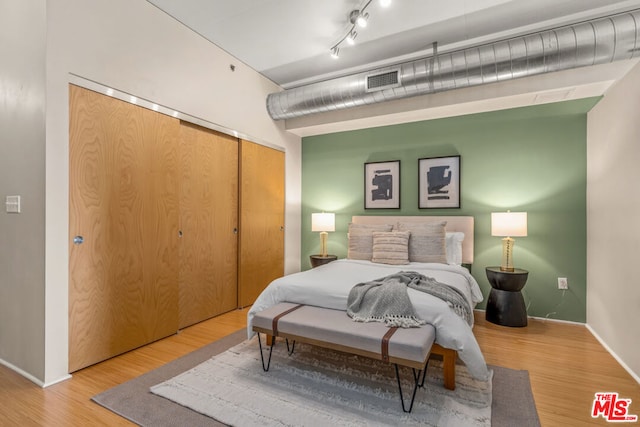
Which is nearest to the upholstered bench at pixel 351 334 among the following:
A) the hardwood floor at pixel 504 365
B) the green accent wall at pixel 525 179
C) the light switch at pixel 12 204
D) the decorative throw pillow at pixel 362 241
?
the hardwood floor at pixel 504 365

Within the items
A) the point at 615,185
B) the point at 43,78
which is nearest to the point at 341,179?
the point at 615,185

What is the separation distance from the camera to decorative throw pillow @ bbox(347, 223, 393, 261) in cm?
364

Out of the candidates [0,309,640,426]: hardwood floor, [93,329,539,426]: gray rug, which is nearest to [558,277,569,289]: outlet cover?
[0,309,640,426]: hardwood floor

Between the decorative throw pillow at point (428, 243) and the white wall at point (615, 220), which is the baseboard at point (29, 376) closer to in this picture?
the decorative throw pillow at point (428, 243)

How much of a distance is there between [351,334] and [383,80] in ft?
8.72

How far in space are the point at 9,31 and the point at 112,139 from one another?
1.03 m

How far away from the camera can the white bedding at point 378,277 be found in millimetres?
1893

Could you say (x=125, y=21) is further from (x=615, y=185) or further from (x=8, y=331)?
(x=615, y=185)

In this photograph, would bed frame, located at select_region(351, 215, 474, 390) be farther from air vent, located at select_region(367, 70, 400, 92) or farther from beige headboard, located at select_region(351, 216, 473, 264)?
air vent, located at select_region(367, 70, 400, 92)

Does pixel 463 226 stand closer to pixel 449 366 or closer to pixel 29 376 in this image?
pixel 449 366

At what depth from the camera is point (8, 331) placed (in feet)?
7.55

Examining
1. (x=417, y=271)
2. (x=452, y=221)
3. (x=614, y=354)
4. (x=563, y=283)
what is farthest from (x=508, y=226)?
(x=614, y=354)

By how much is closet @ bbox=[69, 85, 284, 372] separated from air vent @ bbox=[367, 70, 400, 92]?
63.8 inches

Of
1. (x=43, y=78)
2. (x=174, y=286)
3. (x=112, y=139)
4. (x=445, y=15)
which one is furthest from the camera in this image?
(x=174, y=286)
